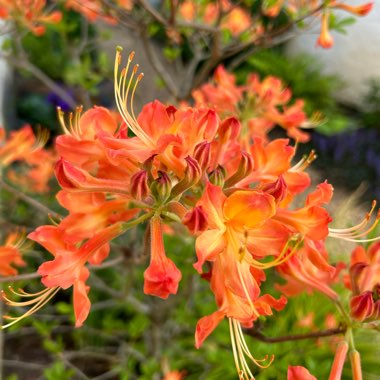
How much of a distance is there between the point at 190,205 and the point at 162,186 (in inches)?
2.5

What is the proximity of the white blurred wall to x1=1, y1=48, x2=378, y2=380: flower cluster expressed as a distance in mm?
5254

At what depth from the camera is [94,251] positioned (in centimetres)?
66

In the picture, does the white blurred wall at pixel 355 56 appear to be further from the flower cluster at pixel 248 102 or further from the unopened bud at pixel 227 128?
the unopened bud at pixel 227 128

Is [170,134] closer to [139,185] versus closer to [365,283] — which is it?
[139,185]

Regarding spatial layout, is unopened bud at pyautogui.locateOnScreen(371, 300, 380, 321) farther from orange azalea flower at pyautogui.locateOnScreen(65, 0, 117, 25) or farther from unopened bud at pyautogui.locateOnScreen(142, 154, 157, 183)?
orange azalea flower at pyautogui.locateOnScreen(65, 0, 117, 25)

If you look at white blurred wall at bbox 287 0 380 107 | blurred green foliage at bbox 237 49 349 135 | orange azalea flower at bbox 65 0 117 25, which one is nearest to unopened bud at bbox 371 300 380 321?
orange azalea flower at bbox 65 0 117 25

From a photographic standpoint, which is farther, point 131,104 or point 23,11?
point 23,11

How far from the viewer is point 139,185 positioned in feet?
1.93

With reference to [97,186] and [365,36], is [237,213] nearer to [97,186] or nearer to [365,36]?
[97,186]

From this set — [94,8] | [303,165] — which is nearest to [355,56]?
[94,8]

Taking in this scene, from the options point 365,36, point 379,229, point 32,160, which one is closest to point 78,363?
point 32,160

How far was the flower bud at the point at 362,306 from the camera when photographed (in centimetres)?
68

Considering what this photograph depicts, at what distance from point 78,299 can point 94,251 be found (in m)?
0.06

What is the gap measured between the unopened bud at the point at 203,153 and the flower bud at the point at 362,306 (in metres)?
0.26
